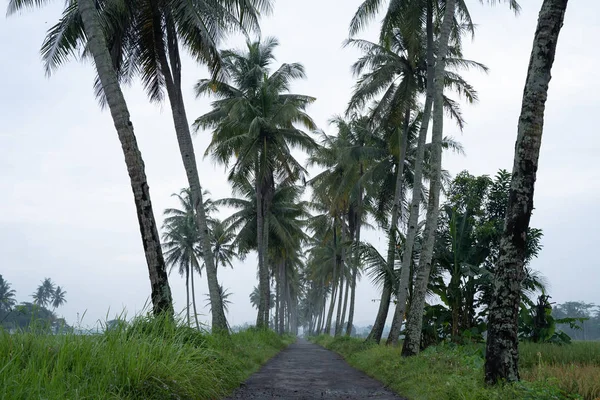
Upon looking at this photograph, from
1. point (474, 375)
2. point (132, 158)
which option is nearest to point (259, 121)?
point (132, 158)

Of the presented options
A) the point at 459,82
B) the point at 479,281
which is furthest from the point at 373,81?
the point at 479,281

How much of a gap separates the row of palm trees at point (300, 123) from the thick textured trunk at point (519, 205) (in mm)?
16

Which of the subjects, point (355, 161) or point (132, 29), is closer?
point (132, 29)

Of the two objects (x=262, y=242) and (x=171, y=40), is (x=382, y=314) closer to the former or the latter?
(x=262, y=242)

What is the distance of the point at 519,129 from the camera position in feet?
23.0

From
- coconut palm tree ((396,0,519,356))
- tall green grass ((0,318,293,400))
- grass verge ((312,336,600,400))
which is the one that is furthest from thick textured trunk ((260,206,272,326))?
tall green grass ((0,318,293,400))

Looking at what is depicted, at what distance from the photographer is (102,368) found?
5.14 meters

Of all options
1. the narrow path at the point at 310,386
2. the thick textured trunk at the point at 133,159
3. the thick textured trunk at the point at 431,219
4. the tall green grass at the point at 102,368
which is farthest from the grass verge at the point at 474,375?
the thick textured trunk at the point at 133,159

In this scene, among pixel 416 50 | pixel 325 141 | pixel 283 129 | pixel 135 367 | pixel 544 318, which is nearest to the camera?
pixel 135 367

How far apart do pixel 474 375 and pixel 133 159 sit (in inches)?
262

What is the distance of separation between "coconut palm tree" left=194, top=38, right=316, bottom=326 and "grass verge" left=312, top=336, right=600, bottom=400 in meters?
11.0

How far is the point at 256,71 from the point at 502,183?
12620 mm

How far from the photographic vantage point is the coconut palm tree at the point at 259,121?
23.0 meters

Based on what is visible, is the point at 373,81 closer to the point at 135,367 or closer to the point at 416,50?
the point at 416,50
